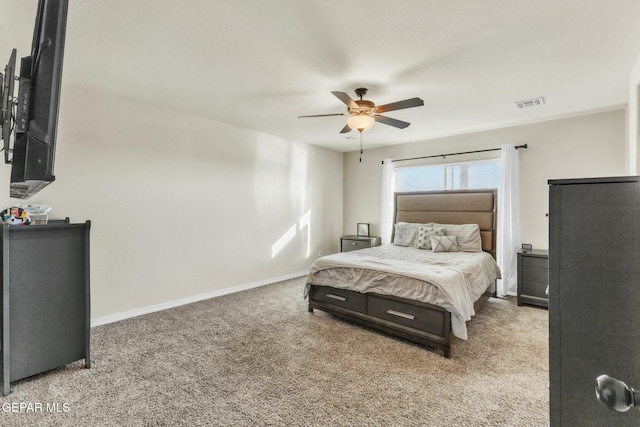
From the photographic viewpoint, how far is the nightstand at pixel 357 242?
548 cm

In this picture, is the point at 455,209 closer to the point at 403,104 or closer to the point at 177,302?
the point at 403,104

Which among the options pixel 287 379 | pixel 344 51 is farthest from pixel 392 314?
pixel 344 51

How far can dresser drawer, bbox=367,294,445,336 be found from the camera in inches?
101

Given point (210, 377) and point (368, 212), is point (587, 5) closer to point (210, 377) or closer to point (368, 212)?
point (210, 377)

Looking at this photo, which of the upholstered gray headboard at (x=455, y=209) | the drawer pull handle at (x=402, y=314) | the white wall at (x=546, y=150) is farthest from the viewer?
the upholstered gray headboard at (x=455, y=209)

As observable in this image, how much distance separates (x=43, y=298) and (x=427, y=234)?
433cm

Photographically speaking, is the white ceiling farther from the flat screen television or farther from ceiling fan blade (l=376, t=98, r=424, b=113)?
the flat screen television

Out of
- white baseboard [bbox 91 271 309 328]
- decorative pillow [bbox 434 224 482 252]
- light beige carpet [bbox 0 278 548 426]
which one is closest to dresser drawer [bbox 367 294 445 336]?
light beige carpet [bbox 0 278 548 426]

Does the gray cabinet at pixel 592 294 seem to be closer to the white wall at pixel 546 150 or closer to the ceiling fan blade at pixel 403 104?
the ceiling fan blade at pixel 403 104

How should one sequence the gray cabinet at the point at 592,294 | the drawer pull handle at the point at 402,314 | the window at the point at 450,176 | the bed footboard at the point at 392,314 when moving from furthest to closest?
1. the window at the point at 450,176
2. the drawer pull handle at the point at 402,314
3. the bed footboard at the point at 392,314
4. the gray cabinet at the point at 592,294

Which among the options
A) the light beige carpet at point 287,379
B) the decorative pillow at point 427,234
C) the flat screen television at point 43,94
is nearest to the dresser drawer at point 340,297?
the light beige carpet at point 287,379

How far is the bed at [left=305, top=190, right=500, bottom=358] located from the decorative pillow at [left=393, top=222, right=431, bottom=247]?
2 cm

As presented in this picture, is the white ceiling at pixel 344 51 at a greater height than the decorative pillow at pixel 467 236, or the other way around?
the white ceiling at pixel 344 51

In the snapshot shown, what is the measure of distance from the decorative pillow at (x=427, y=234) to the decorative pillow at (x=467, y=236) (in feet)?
0.36
